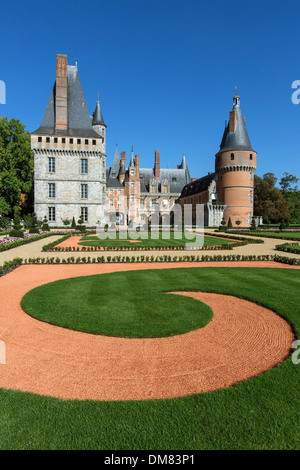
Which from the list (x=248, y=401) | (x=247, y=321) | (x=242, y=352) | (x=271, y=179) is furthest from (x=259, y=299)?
(x=271, y=179)

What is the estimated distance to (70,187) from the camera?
37.2 m

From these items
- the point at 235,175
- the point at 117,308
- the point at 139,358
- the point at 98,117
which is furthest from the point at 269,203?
the point at 139,358

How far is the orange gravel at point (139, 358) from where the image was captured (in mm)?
3688

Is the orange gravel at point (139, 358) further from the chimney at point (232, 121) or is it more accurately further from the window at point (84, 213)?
the chimney at point (232, 121)

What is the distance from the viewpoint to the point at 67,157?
1448 inches

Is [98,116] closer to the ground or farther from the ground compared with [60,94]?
closer to the ground

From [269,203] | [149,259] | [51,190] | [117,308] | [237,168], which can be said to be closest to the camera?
[117,308]

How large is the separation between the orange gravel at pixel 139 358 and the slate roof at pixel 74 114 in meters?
34.4

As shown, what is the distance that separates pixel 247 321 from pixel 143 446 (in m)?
3.86

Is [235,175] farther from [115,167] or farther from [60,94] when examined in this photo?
[60,94]

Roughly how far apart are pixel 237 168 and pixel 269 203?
12300mm

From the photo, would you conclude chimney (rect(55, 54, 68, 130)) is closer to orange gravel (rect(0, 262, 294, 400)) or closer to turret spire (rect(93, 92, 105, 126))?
turret spire (rect(93, 92, 105, 126))
